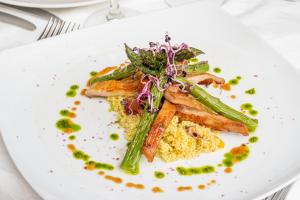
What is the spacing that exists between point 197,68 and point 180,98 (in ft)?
1.47

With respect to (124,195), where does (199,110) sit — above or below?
above

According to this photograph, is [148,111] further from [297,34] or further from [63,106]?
[297,34]

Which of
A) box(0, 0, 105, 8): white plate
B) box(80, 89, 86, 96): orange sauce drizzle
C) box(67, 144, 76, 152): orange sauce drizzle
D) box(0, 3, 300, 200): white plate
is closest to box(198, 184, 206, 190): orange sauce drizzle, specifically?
box(0, 3, 300, 200): white plate

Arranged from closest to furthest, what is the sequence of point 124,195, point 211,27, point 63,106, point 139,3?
point 124,195 → point 63,106 → point 211,27 → point 139,3

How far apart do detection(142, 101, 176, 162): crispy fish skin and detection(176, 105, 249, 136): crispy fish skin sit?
0.31 feet

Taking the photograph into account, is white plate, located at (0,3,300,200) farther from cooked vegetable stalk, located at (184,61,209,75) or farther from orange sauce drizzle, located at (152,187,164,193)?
cooked vegetable stalk, located at (184,61,209,75)

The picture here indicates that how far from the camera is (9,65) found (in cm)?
360

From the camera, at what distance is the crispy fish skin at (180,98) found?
3.15 metres

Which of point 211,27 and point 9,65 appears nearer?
point 9,65

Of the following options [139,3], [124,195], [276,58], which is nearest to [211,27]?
[276,58]

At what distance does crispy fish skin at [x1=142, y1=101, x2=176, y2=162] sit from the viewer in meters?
2.90

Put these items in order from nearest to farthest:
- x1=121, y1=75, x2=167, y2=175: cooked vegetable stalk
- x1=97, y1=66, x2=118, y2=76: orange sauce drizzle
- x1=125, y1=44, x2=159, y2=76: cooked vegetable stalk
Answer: x1=121, y1=75, x2=167, y2=175: cooked vegetable stalk < x1=125, y1=44, x2=159, y2=76: cooked vegetable stalk < x1=97, y1=66, x2=118, y2=76: orange sauce drizzle

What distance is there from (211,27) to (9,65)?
5.12 feet

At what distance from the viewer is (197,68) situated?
3549 millimetres
